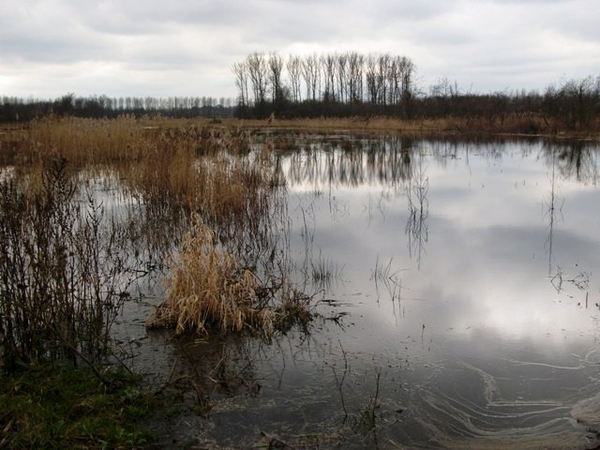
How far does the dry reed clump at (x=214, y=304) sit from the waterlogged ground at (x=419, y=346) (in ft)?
0.64

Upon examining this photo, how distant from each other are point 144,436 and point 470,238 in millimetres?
5900

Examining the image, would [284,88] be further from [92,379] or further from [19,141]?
[92,379]

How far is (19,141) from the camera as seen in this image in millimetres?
13125

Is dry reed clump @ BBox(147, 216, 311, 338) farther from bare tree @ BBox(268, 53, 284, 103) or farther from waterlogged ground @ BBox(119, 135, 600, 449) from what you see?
bare tree @ BBox(268, 53, 284, 103)

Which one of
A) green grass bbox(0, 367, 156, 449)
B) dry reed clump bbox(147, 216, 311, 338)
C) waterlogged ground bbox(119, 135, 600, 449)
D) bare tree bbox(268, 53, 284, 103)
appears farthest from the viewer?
bare tree bbox(268, 53, 284, 103)

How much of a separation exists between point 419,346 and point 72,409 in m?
2.54

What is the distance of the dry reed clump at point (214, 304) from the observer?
464 centimetres

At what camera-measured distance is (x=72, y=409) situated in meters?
3.13

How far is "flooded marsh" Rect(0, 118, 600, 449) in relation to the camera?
3.30 meters

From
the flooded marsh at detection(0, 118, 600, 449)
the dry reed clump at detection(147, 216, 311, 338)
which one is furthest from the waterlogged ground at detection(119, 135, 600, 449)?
the dry reed clump at detection(147, 216, 311, 338)

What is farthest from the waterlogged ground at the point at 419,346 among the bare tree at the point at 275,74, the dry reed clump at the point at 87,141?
the bare tree at the point at 275,74

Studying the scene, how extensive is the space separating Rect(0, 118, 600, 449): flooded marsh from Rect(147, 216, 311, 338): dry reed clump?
0.15 ft

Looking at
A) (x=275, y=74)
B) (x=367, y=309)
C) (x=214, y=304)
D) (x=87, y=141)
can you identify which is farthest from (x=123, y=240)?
(x=275, y=74)

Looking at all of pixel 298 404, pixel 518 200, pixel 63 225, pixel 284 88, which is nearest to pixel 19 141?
pixel 63 225
